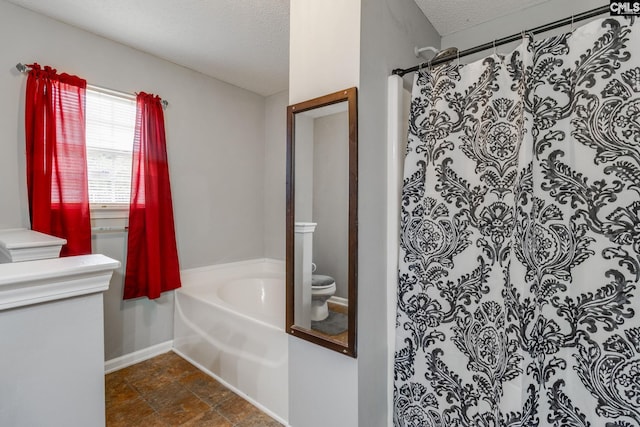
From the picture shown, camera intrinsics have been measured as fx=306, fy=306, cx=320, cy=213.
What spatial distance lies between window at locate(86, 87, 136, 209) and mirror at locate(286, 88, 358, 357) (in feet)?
5.12

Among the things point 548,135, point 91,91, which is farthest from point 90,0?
point 548,135

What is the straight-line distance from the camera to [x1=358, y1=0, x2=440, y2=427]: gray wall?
4.50ft

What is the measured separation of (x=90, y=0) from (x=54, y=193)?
1.20m

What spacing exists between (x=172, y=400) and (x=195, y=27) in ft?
8.13

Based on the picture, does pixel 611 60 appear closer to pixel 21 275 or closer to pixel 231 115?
pixel 21 275

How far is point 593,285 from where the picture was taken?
108 centimetres

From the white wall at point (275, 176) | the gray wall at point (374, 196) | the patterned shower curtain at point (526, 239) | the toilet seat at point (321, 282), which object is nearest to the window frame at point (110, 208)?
the white wall at point (275, 176)

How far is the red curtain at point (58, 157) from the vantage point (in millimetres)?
1896

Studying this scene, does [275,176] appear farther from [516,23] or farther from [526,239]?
[526,239]

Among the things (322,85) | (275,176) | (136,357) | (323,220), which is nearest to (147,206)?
(136,357)

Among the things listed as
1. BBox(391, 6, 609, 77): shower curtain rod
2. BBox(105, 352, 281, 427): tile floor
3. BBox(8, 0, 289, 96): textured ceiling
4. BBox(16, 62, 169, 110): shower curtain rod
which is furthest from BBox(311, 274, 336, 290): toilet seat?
BBox(16, 62, 169, 110): shower curtain rod

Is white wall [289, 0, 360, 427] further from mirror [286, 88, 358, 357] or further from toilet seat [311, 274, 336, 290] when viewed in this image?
toilet seat [311, 274, 336, 290]

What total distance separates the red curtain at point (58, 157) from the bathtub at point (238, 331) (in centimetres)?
90

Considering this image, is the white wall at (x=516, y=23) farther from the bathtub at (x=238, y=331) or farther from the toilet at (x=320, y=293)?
the bathtub at (x=238, y=331)
